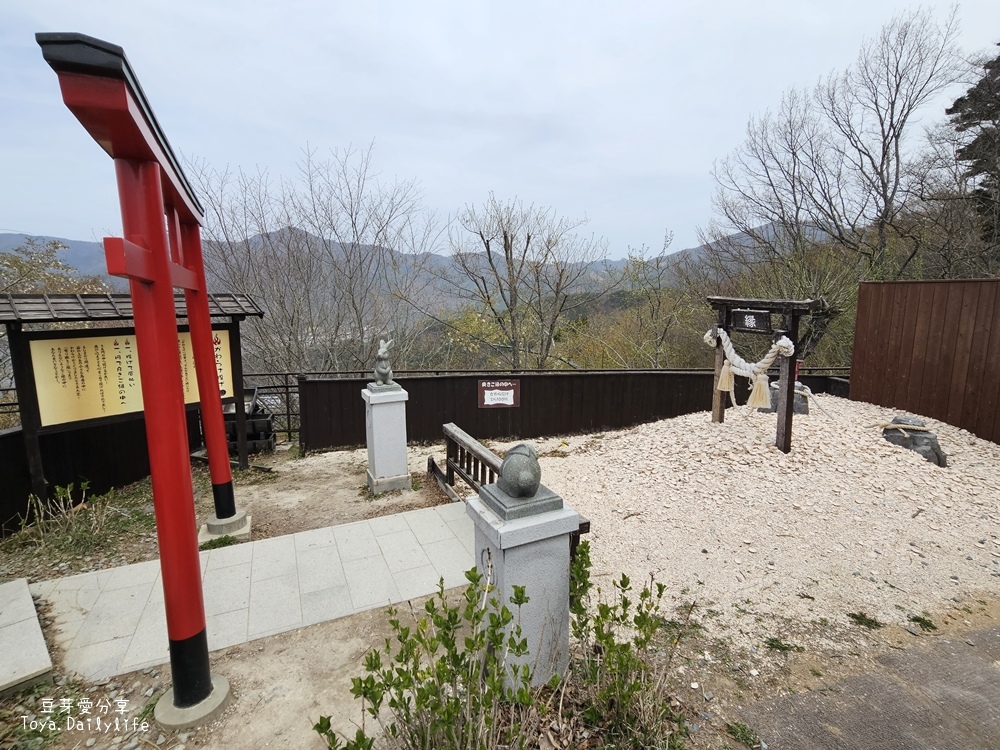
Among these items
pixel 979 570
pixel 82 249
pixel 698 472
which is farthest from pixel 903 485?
pixel 82 249

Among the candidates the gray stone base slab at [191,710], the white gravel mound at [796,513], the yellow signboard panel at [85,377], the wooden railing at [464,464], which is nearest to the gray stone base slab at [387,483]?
the wooden railing at [464,464]

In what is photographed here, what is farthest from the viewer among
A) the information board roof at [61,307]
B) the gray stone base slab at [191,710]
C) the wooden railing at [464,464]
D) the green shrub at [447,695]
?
the wooden railing at [464,464]

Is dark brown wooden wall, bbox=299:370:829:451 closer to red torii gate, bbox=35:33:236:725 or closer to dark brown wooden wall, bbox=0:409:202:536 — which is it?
dark brown wooden wall, bbox=0:409:202:536

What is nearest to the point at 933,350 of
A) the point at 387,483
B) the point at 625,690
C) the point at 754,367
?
the point at 754,367

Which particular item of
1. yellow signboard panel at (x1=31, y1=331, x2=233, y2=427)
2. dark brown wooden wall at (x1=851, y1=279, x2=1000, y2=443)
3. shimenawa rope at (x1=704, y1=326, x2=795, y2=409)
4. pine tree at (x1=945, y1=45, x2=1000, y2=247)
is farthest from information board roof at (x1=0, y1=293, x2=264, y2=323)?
pine tree at (x1=945, y1=45, x2=1000, y2=247)

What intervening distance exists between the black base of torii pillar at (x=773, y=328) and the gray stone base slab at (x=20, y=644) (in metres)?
7.33

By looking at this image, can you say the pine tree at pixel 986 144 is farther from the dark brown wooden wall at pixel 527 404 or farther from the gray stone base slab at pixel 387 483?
the gray stone base slab at pixel 387 483

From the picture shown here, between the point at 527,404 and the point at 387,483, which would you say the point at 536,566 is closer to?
the point at 387,483

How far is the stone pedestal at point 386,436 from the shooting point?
18.4 ft

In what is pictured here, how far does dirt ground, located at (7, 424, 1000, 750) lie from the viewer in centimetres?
243

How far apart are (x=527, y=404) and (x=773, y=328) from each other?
414 cm

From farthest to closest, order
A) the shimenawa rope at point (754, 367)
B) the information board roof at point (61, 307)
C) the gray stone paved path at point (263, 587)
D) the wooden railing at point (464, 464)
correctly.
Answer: the shimenawa rope at point (754, 367)
the wooden railing at point (464, 464)
the information board roof at point (61, 307)
the gray stone paved path at point (263, 587)

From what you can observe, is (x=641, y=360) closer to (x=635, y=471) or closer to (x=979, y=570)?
(x=635, y=471)

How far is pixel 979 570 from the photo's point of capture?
13.8ft
